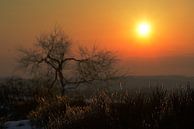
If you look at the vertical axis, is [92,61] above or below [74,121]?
above

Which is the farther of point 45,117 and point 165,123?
point 45,117

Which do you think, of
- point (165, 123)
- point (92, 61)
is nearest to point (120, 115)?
point (165, 123)

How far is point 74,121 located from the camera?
1470cm

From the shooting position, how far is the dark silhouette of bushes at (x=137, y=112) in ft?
40.8

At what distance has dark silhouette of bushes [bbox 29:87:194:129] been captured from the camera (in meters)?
12.4

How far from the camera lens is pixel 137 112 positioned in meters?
13.7

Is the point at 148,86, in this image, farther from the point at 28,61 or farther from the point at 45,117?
the point at 28,61

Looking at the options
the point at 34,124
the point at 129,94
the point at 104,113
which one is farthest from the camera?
the point at 34,124

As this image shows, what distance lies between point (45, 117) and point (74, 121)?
469 cm

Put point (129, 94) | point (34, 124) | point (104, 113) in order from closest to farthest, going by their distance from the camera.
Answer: point (104, 113), point (129, 94), point (34, 124)

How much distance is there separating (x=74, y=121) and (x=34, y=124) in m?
4.65

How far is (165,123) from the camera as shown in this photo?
12398 mm

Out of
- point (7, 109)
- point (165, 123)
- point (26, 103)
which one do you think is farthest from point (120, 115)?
point (7, 109)

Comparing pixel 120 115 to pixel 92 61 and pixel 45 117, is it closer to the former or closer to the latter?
pixel 45 117
